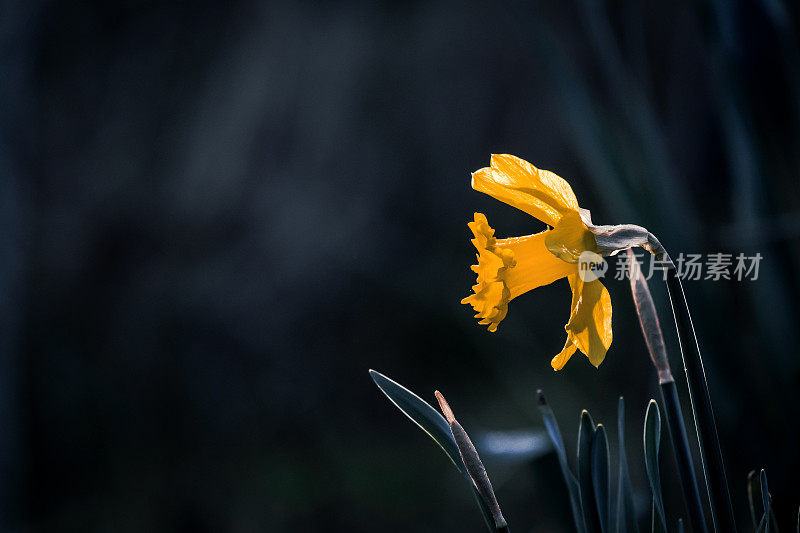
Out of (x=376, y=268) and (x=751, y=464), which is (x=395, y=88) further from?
Answer: (x=751, y=464)

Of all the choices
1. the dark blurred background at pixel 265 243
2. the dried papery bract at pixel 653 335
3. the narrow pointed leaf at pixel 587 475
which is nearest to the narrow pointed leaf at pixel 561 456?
the narrow pointed leaf at pixel 587 475

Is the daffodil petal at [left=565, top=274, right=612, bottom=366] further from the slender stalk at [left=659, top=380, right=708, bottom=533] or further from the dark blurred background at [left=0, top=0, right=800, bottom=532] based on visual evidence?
the dark blurred background at [left=0, top=0, right=800, bottom=532]

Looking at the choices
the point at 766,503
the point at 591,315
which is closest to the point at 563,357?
the point at 591,315

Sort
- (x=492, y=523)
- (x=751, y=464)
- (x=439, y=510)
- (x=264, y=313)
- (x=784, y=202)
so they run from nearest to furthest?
(x=492, y=523), (x=751, y=464), (x=784, y=202), (x=439, y=510), (x=264, y=313)

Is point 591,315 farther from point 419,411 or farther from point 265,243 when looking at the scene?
point 265,243

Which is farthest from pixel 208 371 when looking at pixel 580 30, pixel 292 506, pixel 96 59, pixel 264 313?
pixel 580 30

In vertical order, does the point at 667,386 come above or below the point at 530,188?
below
